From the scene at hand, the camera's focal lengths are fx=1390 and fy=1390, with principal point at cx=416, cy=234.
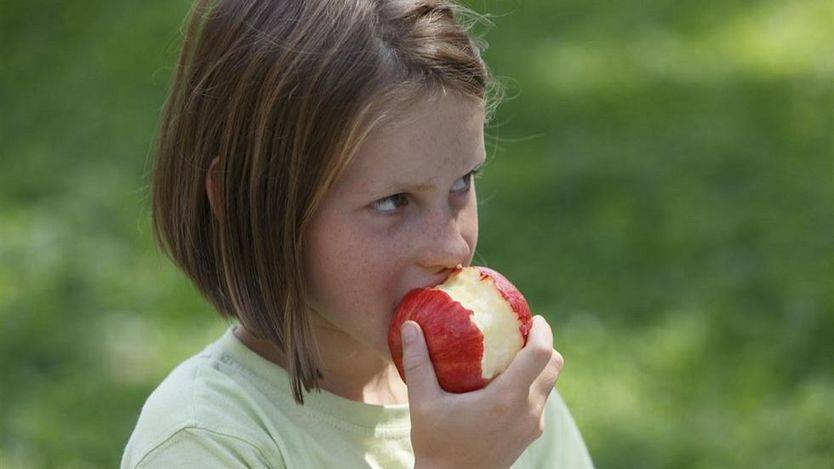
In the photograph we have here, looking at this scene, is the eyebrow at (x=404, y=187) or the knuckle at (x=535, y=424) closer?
the eyebrow at (x=404, y=187)

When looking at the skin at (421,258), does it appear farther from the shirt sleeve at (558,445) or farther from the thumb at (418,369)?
the shirt sleeve at (558,445)

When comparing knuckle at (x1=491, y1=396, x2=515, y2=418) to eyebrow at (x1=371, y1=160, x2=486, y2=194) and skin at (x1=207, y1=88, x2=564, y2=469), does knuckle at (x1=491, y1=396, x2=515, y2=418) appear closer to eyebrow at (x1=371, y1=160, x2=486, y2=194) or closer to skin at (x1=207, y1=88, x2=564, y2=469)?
skin at (x1=207, y1=88, x2=564, y2=469)

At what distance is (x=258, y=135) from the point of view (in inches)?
75.6

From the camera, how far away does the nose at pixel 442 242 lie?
190 cm

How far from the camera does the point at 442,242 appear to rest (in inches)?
75.0

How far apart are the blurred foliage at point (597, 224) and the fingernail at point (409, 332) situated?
1.67 meters

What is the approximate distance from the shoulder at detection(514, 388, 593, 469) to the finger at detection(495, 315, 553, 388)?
38cm

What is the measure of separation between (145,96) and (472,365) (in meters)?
3.95

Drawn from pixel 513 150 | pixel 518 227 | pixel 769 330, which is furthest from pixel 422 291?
pixel 513 150

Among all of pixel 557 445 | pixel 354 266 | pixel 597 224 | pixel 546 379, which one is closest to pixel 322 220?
pixel 354 266

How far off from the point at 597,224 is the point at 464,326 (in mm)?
2666

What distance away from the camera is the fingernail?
186cm

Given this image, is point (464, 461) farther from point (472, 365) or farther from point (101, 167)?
point (101, 167)

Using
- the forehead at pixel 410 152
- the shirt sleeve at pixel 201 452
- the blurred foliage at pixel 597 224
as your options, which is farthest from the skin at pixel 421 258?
the blurred foliage at pixel 597 224
